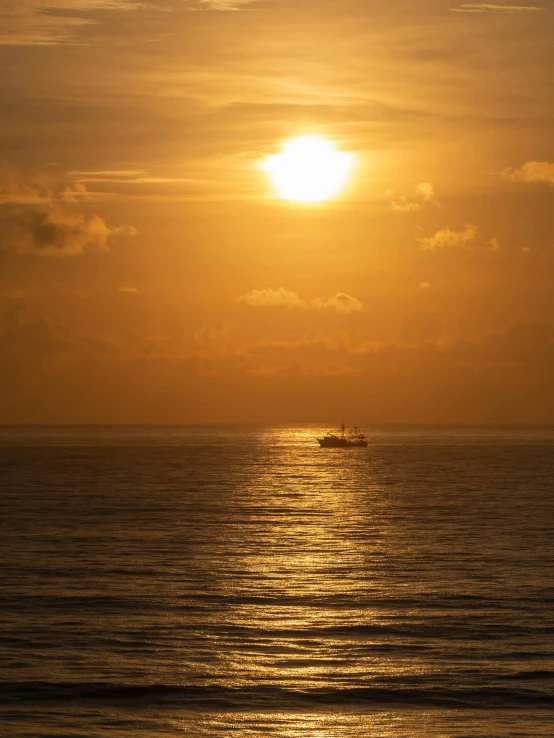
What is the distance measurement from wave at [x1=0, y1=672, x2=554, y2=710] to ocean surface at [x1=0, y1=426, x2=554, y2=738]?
0.10 metres

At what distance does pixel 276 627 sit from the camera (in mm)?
51062

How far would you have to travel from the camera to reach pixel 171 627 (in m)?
51.1

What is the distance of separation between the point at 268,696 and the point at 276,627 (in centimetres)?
1176

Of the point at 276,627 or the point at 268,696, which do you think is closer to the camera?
the point at 268,696

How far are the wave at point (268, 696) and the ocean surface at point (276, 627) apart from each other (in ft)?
0.32

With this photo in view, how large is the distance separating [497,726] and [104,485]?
129 metres

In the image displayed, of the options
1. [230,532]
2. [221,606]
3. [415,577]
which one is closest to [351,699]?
[221,606]

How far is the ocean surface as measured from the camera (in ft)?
123

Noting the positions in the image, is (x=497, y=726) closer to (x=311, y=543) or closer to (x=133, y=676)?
(x=133, y=676)

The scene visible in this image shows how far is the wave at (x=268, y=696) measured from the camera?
127ft

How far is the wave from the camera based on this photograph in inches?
1522

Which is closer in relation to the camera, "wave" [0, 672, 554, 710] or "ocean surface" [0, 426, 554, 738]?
"ocean surface" [0, 426, 554, 738]

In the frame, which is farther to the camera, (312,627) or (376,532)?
(376,532)

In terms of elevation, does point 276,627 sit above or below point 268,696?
above
